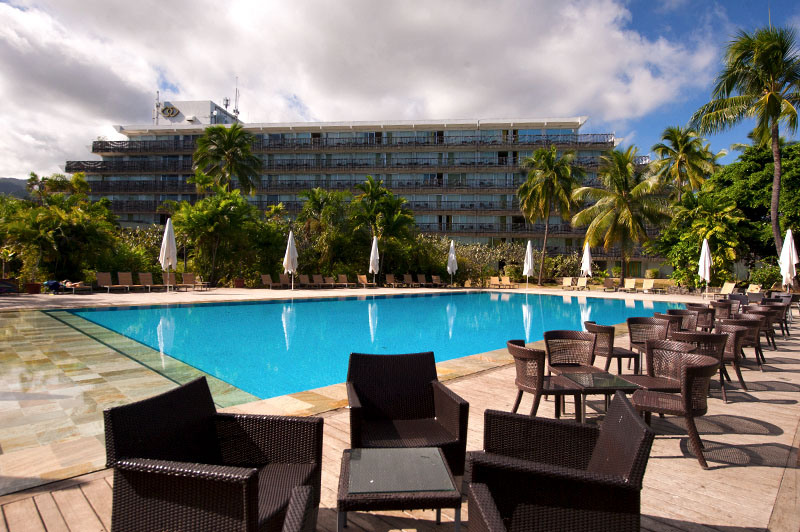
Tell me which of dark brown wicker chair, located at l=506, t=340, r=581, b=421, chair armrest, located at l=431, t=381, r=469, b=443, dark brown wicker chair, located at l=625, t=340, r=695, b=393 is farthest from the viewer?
dark brown wicker chair, located at l=625, t=340, r=695, b=393

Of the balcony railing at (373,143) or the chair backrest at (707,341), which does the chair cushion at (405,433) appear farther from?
the balcony railing at (373,143)

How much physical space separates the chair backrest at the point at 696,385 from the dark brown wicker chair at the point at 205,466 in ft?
8.91

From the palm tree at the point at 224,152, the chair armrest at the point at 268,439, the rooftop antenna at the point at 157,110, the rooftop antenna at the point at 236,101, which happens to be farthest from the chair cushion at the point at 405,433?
the rooftop antenna at the point at 236,101

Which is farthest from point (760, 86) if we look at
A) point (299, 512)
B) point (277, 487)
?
point (299, 512)

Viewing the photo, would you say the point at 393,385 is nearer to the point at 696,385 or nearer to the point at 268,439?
the point at 268,439

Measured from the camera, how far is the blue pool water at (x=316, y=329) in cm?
751

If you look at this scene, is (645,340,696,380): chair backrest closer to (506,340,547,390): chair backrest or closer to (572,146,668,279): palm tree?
(506,340,547,390): chair backrest

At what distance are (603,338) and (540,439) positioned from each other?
329 centimetres

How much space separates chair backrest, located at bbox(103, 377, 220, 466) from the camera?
1845 mm

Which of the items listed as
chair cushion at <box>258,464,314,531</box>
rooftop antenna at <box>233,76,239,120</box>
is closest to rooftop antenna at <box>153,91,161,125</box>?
rooftop antenna at <box>233,76,239,120</box>

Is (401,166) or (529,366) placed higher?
(401,166)

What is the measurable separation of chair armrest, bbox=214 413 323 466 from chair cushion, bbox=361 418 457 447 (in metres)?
0.49

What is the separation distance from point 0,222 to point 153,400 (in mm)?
21652

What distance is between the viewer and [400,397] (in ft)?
10.6
